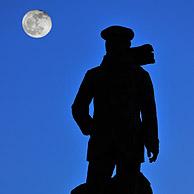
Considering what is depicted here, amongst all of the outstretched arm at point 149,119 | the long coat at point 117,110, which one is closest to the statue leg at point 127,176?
the long coat at point 117,110

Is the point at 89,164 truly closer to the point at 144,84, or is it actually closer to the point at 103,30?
the point at 144,84

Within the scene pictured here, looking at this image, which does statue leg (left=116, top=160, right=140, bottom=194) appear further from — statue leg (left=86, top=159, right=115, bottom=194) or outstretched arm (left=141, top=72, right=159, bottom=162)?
outstretched arm (left=141, top=72, right=159, bottom=162)

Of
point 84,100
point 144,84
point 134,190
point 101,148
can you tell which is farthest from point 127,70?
point 134,190

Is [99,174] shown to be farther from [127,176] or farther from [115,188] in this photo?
[127,176]

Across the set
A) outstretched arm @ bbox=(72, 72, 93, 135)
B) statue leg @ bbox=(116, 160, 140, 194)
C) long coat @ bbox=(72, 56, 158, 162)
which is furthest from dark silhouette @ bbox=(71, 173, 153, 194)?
outstretched arm @ bbox=(72, 72, 93, 135)

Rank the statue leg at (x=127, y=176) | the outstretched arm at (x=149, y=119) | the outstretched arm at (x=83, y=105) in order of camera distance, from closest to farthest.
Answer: the statue leg at (x=127, y=176) → the outstretched arm at (x=149, y=119) → the outstretched arm at (x=83, y=105)

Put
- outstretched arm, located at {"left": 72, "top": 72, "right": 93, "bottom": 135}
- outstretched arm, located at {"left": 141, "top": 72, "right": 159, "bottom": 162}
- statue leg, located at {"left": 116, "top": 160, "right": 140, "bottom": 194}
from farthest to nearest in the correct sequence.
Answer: outstretched arm, located at {"left": 72, "top": 72, "right": 93, "bottom": 135}, outstretched arm, located at {"left": 141, "top": 72, "right": 159, "bottom": 162}, statue leg, located at {"left": 116, "top": 160, "right": 140, "bottom": 194}

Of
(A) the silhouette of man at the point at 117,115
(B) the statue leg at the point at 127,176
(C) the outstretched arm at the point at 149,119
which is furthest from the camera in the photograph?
(C) the outstretched arm at the point at 149,119

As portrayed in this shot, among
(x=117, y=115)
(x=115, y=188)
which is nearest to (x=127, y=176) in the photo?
(x=115, y=188)

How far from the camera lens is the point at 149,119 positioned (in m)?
7.73

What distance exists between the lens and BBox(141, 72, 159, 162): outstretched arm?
7625 millimetres

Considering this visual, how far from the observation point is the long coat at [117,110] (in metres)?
7.54

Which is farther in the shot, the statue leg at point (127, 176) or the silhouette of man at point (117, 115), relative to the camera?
the silhouette of man at point (117, 115)

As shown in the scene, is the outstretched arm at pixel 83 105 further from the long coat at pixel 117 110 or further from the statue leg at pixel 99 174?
the statue leg at pixel 99 174
